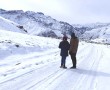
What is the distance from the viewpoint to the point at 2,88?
9898 millimetres

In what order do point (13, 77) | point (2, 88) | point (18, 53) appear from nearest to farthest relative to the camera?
point (2, 88), point (13, 77), point (18, 53)

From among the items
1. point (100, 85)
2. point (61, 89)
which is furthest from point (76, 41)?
point (61, 89)

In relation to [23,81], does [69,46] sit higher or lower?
higher

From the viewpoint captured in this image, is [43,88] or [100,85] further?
[100,85]

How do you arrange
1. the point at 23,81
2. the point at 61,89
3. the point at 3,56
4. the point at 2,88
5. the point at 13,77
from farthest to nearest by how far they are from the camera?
the point at 3,56
the point at 13,77
the point at 23,81
the point at 61,89
the point at 2,88

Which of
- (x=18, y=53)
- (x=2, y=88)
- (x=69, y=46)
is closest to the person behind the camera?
(x=2, y=88)

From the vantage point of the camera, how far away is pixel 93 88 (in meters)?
11.2

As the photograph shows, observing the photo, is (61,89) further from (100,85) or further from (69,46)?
(69,46)

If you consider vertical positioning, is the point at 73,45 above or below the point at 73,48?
above

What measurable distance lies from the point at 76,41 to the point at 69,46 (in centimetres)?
59

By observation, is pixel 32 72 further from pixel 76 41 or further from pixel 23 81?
pixel 76 41

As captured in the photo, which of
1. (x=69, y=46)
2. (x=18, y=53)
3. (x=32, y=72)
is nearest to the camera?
(x=32, y=72)

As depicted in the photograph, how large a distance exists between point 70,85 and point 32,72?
316cm

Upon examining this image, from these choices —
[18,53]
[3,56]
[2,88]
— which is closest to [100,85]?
[2,88]
